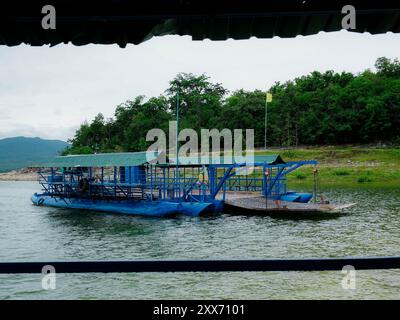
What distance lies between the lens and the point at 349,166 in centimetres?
5481

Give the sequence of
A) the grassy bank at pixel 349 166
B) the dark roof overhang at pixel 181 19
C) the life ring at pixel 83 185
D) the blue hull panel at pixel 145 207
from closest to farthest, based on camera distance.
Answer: the dark roof overhang at pixel 181 19
the blue hull panel at pixel 145 207
the life ring at pixel 83 185
the grassy bank at pixel 349 166

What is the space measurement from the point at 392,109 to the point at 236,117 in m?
23.7

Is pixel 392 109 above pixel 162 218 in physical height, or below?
above

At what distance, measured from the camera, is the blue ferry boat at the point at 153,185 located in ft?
80.1

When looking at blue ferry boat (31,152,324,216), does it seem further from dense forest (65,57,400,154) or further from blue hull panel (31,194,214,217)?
dense forest (65,57,400,154)

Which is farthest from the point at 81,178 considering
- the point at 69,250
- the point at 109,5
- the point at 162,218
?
the point at 109,5

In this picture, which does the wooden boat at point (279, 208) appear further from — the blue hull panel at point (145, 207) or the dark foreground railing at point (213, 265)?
the dark foreground railing at point (213, 265)

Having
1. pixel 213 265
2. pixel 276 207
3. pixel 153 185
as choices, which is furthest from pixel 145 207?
pixel 213 265

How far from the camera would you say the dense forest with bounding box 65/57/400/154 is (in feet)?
209

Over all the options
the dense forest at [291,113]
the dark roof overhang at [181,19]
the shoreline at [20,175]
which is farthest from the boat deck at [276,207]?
the shoreline at [20,175]

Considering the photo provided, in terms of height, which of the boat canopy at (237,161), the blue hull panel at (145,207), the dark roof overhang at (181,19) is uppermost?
the dark roof overhang at (181,19)

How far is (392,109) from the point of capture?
62.9 m

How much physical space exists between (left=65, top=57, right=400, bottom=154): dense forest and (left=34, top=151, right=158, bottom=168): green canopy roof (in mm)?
34831
